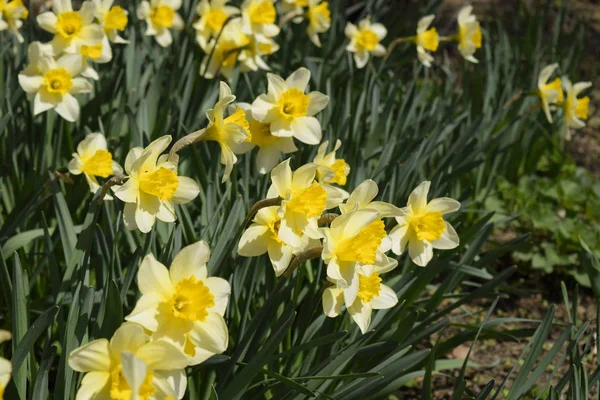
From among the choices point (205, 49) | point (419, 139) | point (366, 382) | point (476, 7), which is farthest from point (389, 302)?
point (476, 7)

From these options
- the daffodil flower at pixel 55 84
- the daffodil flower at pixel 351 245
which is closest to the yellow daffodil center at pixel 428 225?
the daffodil flower at pixel 351 245

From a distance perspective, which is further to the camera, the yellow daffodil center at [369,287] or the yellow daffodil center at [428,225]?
the yellow daffodil center at [428,225]

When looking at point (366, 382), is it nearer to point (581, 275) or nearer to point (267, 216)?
point (267, 216)

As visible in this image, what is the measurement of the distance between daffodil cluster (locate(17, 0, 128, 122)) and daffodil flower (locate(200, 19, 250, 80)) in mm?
369

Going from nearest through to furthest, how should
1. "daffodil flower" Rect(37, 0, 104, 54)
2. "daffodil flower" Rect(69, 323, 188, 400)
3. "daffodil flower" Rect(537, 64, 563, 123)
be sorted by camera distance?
1. "daffodil flower" Rect(69, 323, 188, 400)
2. "daffodil flower" Rect(37, 0, 104, 54)
3. "daffodil flower" Rect(537, 64, 563, 123)

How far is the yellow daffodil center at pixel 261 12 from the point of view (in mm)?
2750

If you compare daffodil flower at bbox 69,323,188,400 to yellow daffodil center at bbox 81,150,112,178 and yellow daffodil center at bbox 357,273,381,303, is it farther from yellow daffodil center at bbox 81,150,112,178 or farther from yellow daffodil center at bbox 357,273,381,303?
yellow daffodil center at bbox 81,150,112,178

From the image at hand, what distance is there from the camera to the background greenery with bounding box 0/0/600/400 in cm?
166

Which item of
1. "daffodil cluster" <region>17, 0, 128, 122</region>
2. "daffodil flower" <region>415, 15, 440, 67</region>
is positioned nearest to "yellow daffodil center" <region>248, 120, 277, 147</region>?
"daffodil cluster" <region>17, 0, 128, 122</region>

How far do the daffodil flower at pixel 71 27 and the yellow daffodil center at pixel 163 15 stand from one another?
56 centimetres

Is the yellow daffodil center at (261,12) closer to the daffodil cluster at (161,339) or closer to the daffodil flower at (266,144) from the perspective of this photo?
the daffodil flower at (266,144)

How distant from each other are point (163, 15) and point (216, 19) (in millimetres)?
217

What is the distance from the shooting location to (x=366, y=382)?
66.7 inches

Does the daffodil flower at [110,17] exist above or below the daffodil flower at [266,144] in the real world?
above
